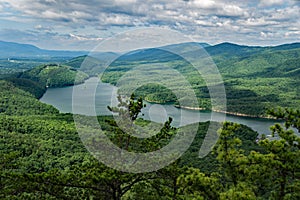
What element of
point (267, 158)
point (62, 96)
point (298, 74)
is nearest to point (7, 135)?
point (267, 158)

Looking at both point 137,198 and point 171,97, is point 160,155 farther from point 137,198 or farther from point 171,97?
point 171,97

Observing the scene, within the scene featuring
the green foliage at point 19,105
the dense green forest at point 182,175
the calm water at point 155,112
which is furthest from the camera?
the green foliage at point 19,105

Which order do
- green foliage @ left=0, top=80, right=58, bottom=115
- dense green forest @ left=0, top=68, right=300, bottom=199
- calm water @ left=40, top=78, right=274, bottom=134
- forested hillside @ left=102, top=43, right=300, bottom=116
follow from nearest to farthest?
dense green forest @ left=0, top=68, right=300, bottom=199
calm water @ left=40, top=78, right=274, bottom=134
green foliage @ left=0, top=80, right=58, bottom=115
forested hillside @ left=102, top=43, right=300, bottom=116

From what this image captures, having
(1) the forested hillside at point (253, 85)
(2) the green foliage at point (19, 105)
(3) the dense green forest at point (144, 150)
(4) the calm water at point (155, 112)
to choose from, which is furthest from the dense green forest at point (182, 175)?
(2) the green foliage at point (19, 105)

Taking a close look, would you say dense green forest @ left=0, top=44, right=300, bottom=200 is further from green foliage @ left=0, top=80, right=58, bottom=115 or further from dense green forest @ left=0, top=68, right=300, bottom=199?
green foliage @ left=0, top=80, right=58, bottom=115

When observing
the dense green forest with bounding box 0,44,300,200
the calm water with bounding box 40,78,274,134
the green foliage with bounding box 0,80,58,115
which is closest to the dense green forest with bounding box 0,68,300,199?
the dense green forest with bounding box 0,44,300,200

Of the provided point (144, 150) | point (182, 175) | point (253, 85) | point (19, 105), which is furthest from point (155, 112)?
point (253, 85)

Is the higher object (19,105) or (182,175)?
(182,175)

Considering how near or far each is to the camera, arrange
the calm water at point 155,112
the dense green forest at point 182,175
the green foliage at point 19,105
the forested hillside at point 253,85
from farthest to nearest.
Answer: the forested hillside at point 253,85 → the green foliage at point 19,105 → the calm water at point 155,112 → the dense green forest at point 182,175

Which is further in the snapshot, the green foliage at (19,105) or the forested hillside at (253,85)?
the forested hillside at (253,85)

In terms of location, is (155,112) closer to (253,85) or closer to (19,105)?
(19,105)

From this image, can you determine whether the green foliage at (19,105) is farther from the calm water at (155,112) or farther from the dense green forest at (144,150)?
the calm water at (155,112)
